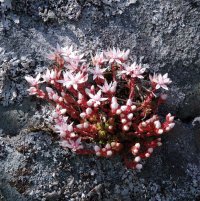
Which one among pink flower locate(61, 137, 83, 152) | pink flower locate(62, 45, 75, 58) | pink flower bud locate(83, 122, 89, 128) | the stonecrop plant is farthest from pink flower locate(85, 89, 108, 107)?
pink flower locate(62, 45, 75, 58)

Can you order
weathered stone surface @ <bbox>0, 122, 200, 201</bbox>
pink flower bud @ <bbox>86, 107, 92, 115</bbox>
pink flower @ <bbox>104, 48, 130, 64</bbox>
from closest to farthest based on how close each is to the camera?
1. pink flower bud @ <bbox>86, 107, 92, 115</bbox>
2. weathered stone surface @ <bbox>0, 122, 200, 201</bbox>
3. pink flower @ <bbox>104, 48, 130, 64</bbox>

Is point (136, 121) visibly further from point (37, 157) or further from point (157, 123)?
point (37, 157)

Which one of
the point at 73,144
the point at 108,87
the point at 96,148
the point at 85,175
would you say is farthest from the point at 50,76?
the point at 85,175

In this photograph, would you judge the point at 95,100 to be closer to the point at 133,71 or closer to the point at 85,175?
the point at 133,71

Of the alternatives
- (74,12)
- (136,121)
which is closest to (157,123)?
(136,121)

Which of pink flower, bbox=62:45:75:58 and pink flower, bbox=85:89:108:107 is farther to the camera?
pink flower, bbox=62:45:75:58

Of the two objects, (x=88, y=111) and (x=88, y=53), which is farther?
(x=88, y=53)

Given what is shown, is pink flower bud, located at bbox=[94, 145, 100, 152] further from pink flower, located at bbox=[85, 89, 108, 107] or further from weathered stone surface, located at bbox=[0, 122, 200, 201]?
pink flower, located at bbox=[85, 89, 108, 107]

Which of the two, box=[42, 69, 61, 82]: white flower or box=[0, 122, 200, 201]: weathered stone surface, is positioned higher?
box=[42, 69, 61, 82]: white flower
